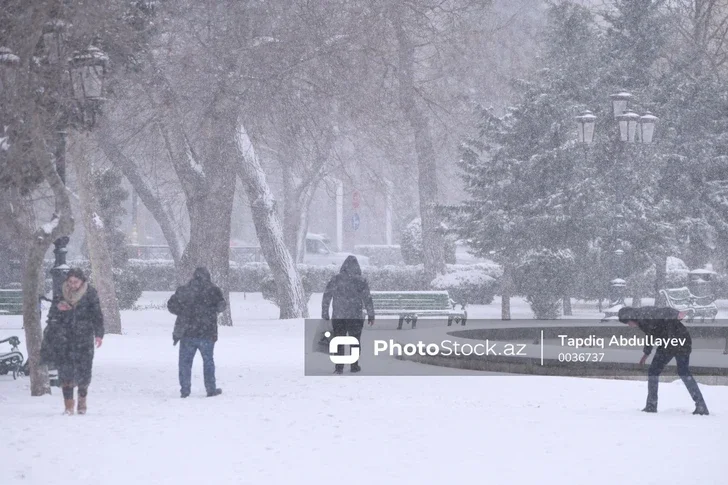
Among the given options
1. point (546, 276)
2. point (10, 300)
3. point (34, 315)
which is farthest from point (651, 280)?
point (34, 315)

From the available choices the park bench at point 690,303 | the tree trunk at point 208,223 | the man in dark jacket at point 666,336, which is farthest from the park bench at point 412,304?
the man in dark jacket at point 666,336

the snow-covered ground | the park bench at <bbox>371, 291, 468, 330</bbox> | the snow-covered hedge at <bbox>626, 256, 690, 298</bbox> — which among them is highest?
the snow-covered hedge at <bbox>626, 256, 690, 298</bbox>

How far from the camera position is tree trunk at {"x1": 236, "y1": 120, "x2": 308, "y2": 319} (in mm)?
28984

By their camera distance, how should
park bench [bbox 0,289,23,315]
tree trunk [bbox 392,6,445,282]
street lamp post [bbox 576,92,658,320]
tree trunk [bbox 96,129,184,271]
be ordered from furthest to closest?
tree trunk [bbox 392,6,445,282]
park bench [bbox 0,289,23,315]
tree trunk [bbox 96,129,184,271]
street lamp post [bbox 576,92,658,320]

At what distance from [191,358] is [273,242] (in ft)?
53.1

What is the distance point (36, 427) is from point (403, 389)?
5191 millimetres

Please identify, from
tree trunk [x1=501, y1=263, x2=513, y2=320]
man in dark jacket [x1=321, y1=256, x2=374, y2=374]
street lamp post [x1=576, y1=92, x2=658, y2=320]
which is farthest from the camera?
tree trunk [x1=501, y1=263, x2=513, y2=320]

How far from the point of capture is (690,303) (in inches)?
1180

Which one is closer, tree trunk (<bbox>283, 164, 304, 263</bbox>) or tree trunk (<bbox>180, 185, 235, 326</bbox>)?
tree trunk (<bbox>180, 185, 235, 326</bbox>)

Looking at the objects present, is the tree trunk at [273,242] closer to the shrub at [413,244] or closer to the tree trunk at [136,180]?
the tree trunk at [136,180]

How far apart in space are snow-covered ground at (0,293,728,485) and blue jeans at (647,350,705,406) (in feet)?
0.78

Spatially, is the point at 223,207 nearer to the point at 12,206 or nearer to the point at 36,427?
the point at 12,206

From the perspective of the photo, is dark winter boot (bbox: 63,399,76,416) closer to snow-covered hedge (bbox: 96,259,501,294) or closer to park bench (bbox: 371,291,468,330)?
park bench (bbox: 371,291,468,330)

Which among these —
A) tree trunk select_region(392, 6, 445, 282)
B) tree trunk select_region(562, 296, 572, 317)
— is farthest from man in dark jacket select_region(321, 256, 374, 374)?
tree trunk select_region(562, 296, 572, 317)
